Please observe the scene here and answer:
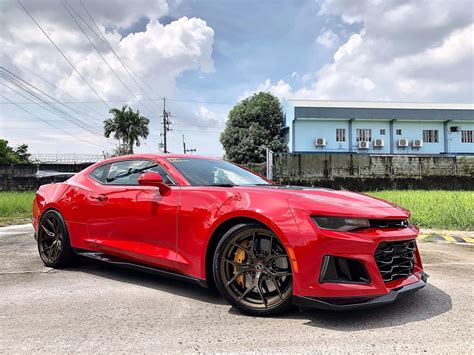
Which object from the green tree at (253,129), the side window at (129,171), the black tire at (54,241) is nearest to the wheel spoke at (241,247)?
the side window at (129,171)

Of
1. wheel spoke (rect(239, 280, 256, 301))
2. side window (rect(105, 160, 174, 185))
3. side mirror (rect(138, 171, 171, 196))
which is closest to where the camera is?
wheel spoke (rect(239, 280, 256, 301))

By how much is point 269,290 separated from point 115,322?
1255 millimetres

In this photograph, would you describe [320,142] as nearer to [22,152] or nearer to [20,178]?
[20,178]

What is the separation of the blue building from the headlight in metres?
36.3

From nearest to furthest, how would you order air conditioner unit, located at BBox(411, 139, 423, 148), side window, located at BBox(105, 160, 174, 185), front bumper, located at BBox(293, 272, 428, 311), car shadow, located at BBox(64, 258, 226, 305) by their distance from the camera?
front bumper, located at BBox(293, 272, 428, 311), car shadow, located at BBox(64, 258, 226, 305), side window, located at BBox(105, 160, 174, 185), air conditioner unit, located at BBox(411, 139, 423, 148)

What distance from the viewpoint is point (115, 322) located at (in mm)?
3240

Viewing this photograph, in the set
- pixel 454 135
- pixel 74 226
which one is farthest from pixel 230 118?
pixel 74 226

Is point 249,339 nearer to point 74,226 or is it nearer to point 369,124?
point 74,226

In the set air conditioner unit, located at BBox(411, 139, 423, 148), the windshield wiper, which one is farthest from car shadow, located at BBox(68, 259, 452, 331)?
air conditioner unit, located at BBox(411, 139, 423, 148)

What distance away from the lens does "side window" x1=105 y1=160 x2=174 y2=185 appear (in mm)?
4325

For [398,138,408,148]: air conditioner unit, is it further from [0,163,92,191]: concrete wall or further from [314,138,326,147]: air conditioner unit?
[0,163,92,191]: concrete wall

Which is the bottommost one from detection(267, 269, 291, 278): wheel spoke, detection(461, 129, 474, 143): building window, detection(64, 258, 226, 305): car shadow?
detection(64, 258, 226, 305): car shadow

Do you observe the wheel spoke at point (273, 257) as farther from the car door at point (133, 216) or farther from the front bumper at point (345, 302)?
Result: the car door at point (133, 216)

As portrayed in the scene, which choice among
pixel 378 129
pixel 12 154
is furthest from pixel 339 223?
pixel 12 154
